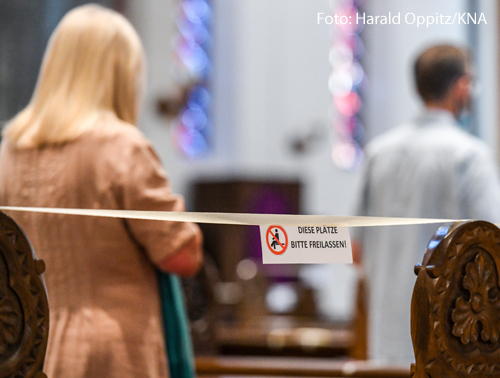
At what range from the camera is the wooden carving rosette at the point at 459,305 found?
50.6 inches

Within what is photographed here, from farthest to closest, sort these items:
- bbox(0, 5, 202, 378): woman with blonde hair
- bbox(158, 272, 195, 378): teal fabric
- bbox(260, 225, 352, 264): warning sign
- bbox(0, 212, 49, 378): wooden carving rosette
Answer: bbox(158, 272, 195, 378): teal fabric, bbox(0, 5, 202, 378): woman with blonde hair, bbox(260, 225, 352, 264): warning sign, bbox(0, 212, 49, 378): wooden carving rosette

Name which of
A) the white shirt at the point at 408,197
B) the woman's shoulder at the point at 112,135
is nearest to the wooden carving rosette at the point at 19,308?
the woman's shoulder at the point at 112,135

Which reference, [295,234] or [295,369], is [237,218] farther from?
[295,369]

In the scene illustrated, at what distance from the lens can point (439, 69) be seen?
296 centimetres

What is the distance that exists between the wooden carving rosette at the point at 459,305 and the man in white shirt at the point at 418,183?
150 cm

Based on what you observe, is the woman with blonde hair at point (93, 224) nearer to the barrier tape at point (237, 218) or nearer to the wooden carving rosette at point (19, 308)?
the barrier tape at point (237, 218)

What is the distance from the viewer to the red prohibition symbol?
4.46ft

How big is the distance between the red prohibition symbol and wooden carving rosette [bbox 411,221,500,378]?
0.80ft

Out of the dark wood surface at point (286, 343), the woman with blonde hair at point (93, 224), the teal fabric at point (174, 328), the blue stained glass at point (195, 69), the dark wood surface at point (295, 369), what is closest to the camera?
the woman with blonde hair at point (93, 224)

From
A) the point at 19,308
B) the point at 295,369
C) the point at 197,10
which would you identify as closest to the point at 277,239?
the point at 19,308

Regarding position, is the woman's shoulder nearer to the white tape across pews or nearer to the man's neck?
the white tape across pews

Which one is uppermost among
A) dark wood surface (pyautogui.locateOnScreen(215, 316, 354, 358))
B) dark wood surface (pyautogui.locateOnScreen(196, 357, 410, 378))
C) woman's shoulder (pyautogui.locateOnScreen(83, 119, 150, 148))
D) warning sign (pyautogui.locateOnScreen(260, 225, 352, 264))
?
woman's shoulder (pyautogui.locateOnScreen(83, 119, 150, 148))

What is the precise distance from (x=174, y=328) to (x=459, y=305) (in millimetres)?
896

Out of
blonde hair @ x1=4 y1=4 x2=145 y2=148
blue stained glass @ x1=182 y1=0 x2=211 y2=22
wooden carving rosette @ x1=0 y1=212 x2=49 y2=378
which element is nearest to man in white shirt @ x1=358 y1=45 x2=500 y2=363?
blonde hair @ x1=4 y1=4 x2=145 y2=148
